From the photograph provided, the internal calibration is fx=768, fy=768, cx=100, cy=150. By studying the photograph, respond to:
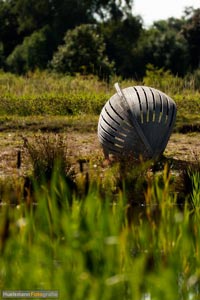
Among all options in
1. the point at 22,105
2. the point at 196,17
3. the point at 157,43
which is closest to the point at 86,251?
the point at 22,105

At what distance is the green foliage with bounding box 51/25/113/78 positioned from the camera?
30531mm

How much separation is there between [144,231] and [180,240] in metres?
A: 0.30

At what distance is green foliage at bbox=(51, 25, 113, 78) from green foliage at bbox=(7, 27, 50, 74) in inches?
364

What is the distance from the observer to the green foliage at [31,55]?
4255 centimetres

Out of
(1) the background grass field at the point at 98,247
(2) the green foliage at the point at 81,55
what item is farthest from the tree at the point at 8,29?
(1) the background grass field at the point at 98,247

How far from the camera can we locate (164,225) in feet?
14.1

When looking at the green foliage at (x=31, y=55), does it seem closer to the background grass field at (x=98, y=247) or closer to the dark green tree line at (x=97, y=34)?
the dark green tree line at (x=97, y=34)

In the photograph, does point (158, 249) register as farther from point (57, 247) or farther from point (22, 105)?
point (22, 105)

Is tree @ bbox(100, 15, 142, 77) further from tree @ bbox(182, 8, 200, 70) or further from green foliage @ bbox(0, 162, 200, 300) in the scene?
green foliage @ bbox(0, 162, 200, 300)

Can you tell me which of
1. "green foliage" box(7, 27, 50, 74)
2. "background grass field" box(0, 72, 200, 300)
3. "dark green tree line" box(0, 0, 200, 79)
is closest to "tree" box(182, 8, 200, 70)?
"dark green tree line" box(0, 0, 200, 79)

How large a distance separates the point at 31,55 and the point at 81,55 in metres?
12.2

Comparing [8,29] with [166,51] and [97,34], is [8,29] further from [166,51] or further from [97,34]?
[166,51]

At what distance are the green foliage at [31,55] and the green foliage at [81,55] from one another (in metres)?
9.24

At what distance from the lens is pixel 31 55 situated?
42.8 metres
